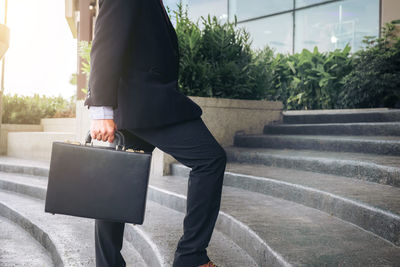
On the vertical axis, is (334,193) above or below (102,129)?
below

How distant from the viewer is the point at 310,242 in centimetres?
227

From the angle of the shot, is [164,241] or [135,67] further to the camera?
[164,241]

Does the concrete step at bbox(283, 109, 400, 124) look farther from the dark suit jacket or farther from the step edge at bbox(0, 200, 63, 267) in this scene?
the step edge at bbox(0, 200, 63, 267)

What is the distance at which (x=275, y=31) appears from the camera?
40.9 ft

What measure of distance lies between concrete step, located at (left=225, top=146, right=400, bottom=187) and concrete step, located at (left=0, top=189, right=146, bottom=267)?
1.96 m

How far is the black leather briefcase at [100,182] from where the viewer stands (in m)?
1.85

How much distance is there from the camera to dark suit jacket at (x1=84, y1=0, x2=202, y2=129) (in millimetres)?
1879

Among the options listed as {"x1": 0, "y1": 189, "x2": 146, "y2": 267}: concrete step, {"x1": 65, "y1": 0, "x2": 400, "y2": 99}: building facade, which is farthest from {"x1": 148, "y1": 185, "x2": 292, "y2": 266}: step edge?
{"x1": 65, "y1": 0, "x2": 400, "y2": 99}: building facade

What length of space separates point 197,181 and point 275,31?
11.3 metres

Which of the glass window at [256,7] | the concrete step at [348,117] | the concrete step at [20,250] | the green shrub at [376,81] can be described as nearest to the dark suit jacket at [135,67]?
the concrete step at [20,250]

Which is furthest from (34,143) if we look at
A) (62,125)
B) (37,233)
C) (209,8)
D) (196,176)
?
(209,8)

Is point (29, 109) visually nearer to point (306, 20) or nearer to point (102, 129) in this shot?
point (306, 20)

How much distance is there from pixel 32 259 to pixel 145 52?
2.01m

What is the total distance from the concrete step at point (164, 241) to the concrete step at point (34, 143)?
4574 millimetres
